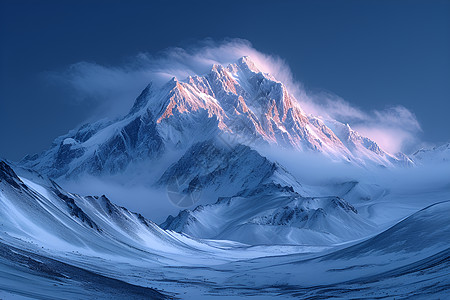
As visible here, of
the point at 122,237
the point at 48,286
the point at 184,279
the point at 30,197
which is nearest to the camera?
the point at 48,286

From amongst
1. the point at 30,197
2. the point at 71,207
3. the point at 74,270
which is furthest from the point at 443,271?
the point at 71,207

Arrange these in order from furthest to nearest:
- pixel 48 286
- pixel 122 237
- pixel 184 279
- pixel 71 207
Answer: pixel 122 237 < pixel 71 207 < pixel 184 279 < pixel 48 286

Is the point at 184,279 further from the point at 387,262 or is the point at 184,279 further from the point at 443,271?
the point at 443,271

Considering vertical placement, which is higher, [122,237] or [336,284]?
[122,237]

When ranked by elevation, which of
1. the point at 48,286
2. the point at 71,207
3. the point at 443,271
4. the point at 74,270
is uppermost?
the point at 71,207

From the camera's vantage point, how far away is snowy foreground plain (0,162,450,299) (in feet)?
179

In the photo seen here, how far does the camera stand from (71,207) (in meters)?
131

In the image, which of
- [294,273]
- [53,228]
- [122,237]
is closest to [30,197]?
[53,228]

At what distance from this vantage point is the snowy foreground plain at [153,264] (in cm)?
5462

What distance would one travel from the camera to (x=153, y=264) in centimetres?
11650

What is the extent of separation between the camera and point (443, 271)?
182 ft

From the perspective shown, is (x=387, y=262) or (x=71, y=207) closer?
(x=387, y=262)

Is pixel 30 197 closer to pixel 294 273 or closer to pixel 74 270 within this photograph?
pixel 74 270

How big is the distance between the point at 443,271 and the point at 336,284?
20.0 m
